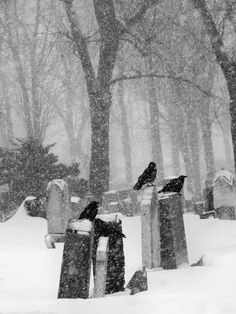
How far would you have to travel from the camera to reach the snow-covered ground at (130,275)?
3545mm

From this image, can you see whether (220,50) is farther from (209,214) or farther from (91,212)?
(91,212)

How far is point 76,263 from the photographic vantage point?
441 centimetres

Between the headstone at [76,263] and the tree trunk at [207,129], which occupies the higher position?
the tree trunk at [207,129]

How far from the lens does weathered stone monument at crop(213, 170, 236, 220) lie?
A: 10.2 metres

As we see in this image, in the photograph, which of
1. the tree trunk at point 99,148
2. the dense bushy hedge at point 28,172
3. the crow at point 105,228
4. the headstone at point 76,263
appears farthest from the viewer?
the dense bushy hedge at point 28,172

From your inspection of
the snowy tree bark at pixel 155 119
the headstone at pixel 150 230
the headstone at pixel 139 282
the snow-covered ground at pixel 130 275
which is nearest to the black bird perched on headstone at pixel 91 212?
the headstone at pixel 139 282

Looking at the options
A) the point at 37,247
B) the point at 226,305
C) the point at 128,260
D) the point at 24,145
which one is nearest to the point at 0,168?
the point at 24,145

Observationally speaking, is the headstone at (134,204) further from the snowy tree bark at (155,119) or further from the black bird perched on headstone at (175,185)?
the black bird perched on headstone at (175,185)

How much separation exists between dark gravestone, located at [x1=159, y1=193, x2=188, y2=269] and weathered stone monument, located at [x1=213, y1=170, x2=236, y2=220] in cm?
422

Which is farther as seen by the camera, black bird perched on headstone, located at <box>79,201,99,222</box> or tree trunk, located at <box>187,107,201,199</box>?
tree trunk, located at <box>187,107,201,199</box>

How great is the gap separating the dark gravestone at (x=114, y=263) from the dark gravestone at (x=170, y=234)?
1169mm

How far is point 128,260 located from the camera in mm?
6746

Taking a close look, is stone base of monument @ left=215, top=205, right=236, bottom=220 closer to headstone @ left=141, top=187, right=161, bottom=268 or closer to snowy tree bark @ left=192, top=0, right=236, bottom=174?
snowy tree bark @ left=192, top=0, right=236, bottom=174

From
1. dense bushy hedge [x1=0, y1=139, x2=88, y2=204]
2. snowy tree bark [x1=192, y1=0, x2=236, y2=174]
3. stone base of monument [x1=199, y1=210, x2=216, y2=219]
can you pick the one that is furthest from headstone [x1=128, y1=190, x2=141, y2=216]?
snowy tree bark [x1=192, y1=0, x2=236, y2=174]
